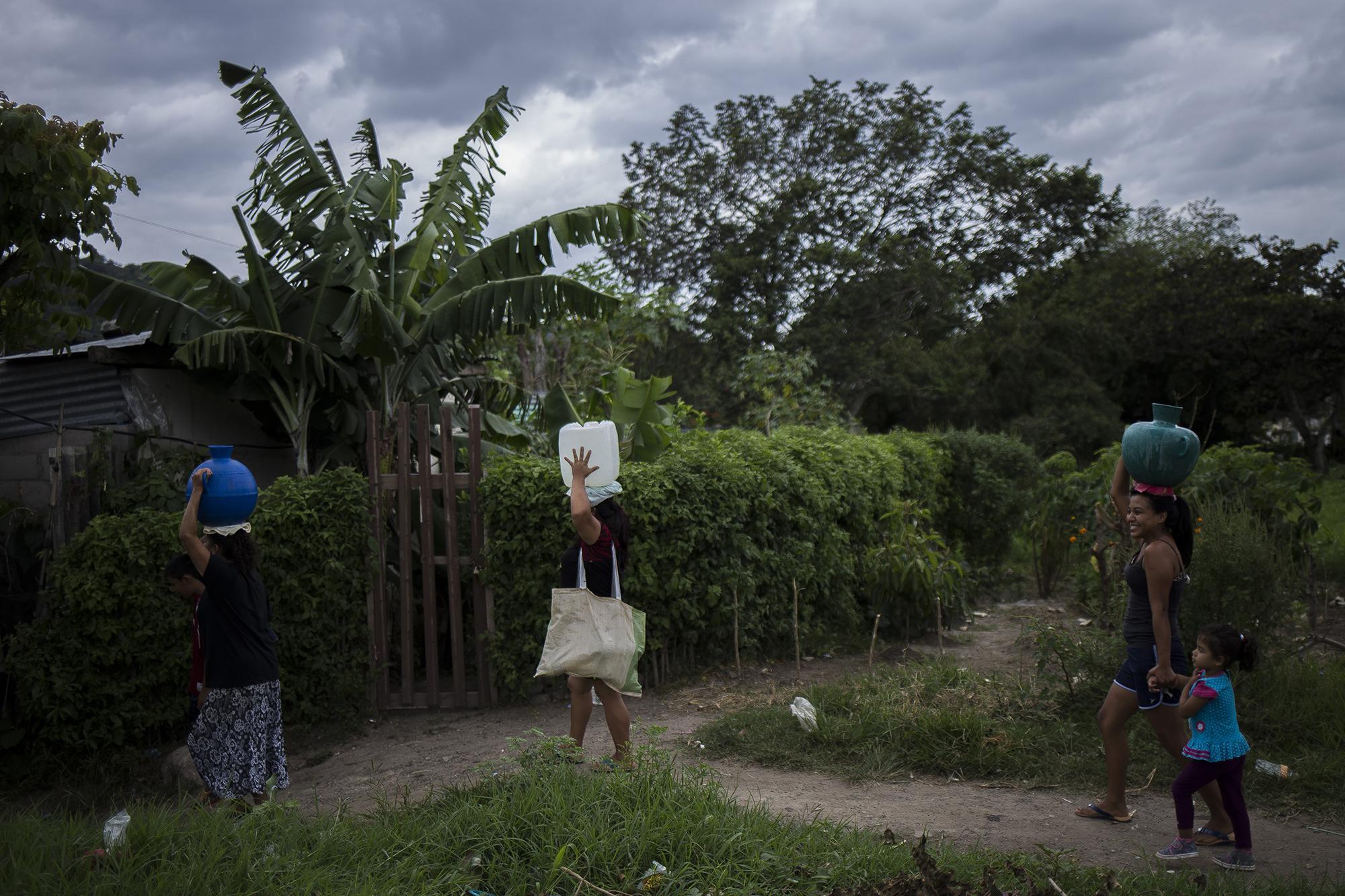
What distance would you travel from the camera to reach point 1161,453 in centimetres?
481

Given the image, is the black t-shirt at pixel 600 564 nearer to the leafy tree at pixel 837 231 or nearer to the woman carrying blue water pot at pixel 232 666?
the woman carrying blue water pot at pixel 232 666

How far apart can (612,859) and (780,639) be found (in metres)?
4.96

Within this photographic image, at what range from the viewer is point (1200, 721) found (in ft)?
14.8

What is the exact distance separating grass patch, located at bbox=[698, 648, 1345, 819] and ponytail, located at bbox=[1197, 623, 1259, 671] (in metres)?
1.32

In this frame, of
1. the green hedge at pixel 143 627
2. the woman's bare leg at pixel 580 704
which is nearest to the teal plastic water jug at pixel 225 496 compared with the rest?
the green hedge at pixel 143 627

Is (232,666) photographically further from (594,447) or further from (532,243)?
(532,243)

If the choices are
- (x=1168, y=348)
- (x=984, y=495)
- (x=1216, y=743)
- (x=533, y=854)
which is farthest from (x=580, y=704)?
(x=1168, y=348)

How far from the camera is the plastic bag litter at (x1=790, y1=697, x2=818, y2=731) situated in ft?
20.8

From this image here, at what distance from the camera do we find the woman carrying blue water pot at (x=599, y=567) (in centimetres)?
529

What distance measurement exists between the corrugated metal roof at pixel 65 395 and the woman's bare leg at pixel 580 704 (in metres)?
5.94

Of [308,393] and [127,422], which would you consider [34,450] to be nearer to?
[127,422]

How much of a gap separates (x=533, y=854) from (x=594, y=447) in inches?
82.8

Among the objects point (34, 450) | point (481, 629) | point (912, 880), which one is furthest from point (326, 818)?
point (34, 450)

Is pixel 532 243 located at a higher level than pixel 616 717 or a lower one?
higher
